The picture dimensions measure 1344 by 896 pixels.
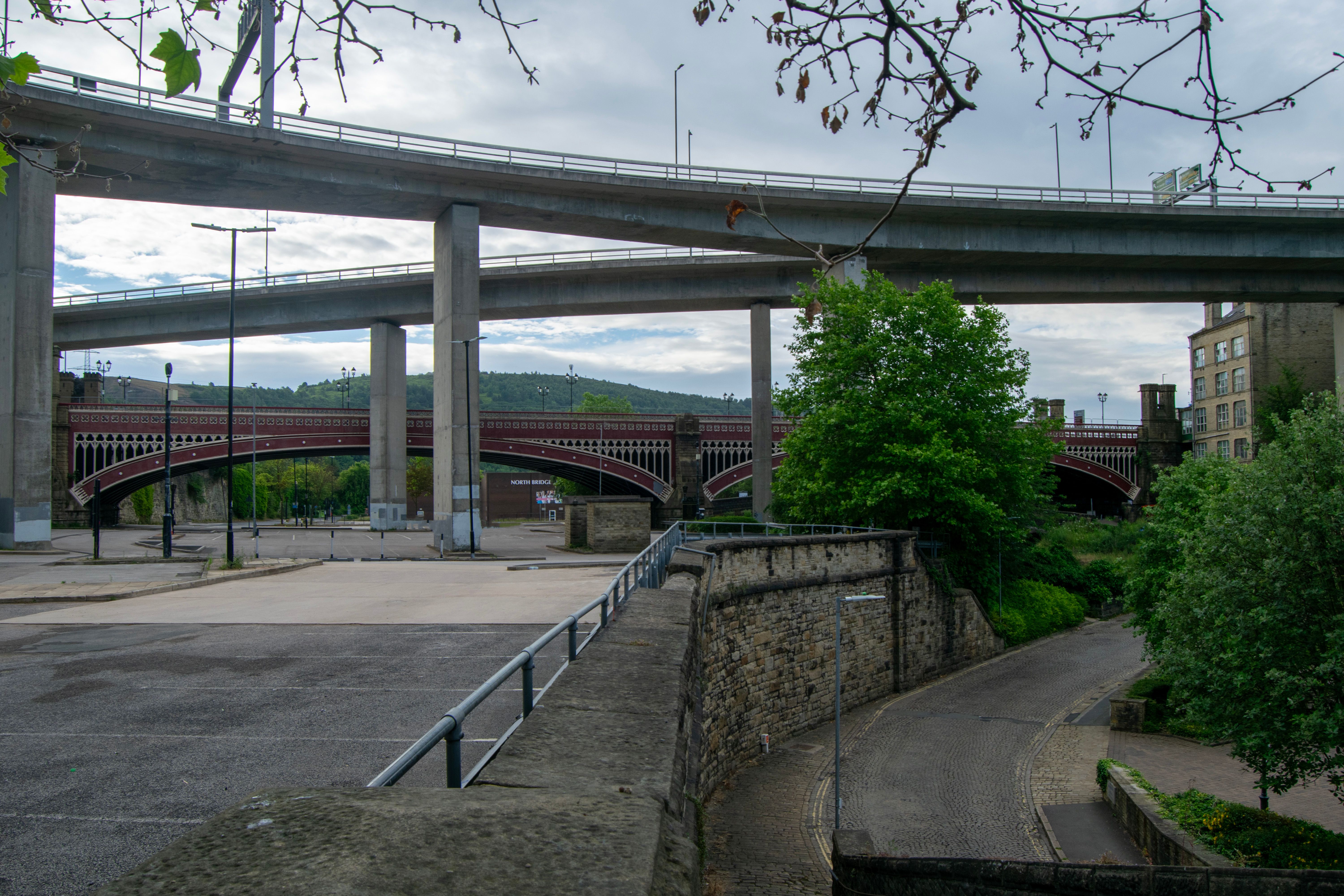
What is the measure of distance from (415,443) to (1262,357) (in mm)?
61025

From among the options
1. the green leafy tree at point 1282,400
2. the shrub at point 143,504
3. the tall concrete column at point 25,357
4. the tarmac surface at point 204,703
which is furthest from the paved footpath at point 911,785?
the shrub at point 143,504

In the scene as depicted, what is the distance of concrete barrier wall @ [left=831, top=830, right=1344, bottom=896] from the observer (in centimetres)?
645

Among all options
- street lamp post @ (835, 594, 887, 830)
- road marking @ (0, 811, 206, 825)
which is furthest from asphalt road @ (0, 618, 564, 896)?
street lamp post @ (835, 594, 887, 830)

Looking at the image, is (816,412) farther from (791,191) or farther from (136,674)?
(136,674)

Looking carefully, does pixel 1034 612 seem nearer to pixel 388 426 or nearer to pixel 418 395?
pixel 388 426

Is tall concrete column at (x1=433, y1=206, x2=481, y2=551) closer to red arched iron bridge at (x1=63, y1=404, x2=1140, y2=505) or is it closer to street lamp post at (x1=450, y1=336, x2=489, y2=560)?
street lamp post at (x1=450, y1=336, x2=489, y2=560)

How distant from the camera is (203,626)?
46.1 ft

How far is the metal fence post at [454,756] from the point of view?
377 centimetres

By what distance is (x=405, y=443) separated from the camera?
53906mm

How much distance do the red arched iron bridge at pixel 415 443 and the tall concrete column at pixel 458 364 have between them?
60.8 ft

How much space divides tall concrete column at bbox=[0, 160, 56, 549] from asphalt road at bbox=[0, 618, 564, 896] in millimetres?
20341

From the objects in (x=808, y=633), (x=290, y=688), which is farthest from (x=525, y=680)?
(x=808, y=633)

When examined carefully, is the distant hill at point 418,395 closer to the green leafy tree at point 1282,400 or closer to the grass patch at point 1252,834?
the green leafy tree at point 1282,400

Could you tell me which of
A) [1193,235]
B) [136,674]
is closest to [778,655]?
[136,674]
